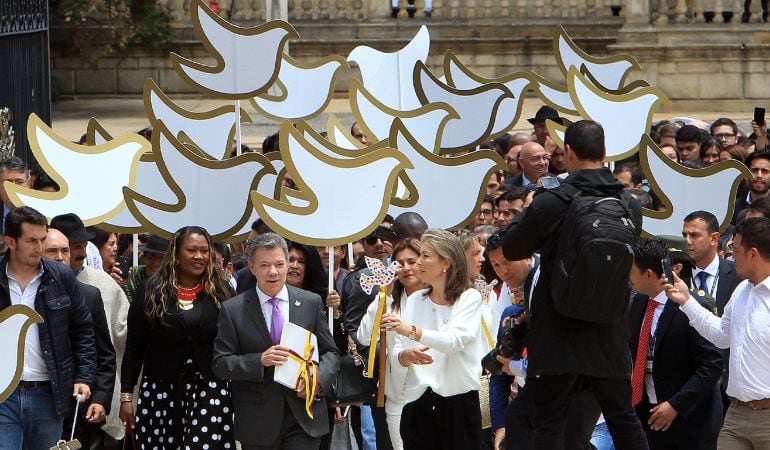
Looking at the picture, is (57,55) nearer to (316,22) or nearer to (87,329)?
(316,22)

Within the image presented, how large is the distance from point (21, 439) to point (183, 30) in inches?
604

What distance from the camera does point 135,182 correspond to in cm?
1035

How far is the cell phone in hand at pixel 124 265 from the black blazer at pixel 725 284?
3.85m

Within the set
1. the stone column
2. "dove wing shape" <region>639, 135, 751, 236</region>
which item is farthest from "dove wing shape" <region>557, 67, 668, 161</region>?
the stone column

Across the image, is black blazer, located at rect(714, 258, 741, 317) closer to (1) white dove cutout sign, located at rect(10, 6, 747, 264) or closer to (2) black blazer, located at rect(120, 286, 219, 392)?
(1) white dove cutout sign, located at rect(10, 6, 747, 264)

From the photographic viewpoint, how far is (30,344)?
27.5 ft

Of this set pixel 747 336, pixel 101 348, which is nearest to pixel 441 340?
pixel 747 336

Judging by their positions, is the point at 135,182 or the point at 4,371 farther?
the point at 135,182

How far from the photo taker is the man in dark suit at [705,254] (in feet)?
31.0

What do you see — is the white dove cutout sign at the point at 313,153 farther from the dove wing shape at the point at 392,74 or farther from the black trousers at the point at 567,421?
the black trousers at the point at 567,421

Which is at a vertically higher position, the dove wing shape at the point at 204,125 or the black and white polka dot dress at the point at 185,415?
the dove wing shape at the point at 204,125

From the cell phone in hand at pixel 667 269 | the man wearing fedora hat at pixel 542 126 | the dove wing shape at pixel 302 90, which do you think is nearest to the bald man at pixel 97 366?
the cell phone in hand at pixel 667 269

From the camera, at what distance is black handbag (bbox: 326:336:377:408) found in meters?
8.66

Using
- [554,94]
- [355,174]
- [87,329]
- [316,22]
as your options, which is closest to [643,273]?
[355,174]
